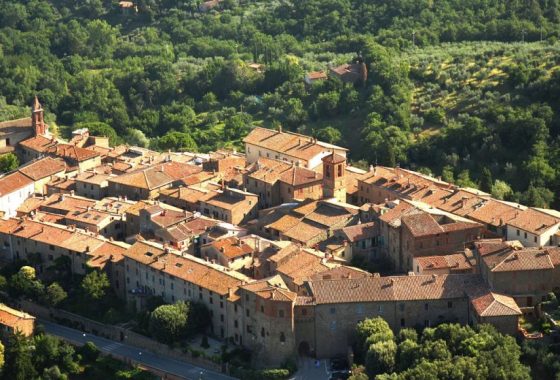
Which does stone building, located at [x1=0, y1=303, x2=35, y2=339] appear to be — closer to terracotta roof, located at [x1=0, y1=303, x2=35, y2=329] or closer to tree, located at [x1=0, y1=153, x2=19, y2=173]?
terracotta roof, located at [x1=0, y1=303, x2=35, y2=329]

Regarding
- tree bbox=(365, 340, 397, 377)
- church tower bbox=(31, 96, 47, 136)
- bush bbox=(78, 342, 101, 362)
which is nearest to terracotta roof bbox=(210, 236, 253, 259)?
bush bbox=(78, 342, 101, 362)

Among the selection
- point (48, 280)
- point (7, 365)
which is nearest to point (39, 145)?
point (48, 280)

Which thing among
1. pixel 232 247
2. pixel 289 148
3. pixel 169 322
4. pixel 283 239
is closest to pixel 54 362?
pixel 169 322

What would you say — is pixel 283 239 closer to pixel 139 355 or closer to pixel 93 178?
pixel 139 355

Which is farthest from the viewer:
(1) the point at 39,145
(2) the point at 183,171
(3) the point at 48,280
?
(1) the point at 39,145

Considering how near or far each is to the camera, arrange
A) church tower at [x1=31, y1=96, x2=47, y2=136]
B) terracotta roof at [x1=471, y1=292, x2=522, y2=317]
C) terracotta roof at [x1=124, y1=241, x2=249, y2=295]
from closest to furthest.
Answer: terracotta roof at [x1=471, y1=292, x2=522, y2=317], terracotta roof at [x1=124, y1=241, x2=249, y2=295], church tower at [x1=31, y1=96, x2=47, y2=136]

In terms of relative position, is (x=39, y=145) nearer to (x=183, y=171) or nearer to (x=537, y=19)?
(x=183, y=171)
